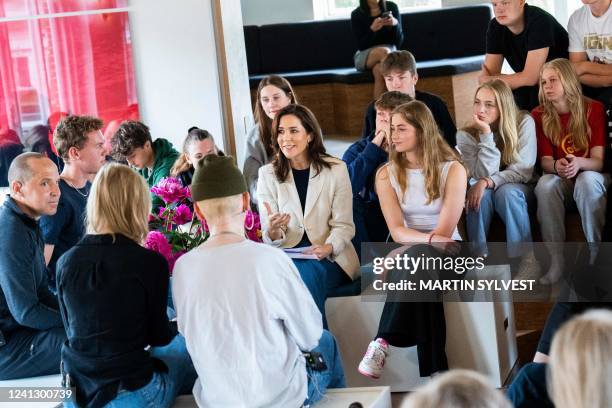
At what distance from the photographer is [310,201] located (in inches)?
175

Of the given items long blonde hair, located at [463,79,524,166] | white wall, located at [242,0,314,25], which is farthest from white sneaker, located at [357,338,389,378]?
white wall, located at [242,0,314,25]

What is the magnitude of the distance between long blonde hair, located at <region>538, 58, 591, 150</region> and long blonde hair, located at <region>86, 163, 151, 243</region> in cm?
231

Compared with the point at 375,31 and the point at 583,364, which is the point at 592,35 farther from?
the point at 583,364

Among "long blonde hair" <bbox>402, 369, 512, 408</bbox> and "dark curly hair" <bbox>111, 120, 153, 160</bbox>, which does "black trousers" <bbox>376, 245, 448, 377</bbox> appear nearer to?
"dark curly hair" <bbox>111, 120, 153, 160</bbox>

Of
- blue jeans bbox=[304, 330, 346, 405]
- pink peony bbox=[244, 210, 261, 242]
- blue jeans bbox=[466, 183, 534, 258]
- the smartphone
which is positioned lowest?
blue jeans bbox=[304, 330, 346, 405]

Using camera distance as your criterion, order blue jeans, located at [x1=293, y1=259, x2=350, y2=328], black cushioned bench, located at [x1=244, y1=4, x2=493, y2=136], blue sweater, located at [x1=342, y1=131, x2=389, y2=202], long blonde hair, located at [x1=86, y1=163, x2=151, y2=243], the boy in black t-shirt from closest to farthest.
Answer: long blonde hair, located at [x1=86, y1=163, x2=151, y2=243] < blue jeans, located at [x1=293, y1=259, x2=350, y2=328] < blue sweater, located at [x1=342, y1=131, x2=389, y2=202] < the boy in black t-shirt < black cushioned bench, located at [x1=244, y1=4, x2=493, y2=136]

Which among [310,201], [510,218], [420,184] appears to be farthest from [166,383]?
[510,218]

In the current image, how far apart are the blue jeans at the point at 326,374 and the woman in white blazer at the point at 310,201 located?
722 millimetres

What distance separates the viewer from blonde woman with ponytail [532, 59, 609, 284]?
15.2 ft

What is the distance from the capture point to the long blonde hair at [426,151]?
4.34 metres

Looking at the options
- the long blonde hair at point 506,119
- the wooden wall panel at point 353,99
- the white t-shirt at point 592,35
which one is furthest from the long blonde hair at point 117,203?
the wooden wall panel at point 353,99

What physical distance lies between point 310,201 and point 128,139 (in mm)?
1187

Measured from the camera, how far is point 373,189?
4793 millimetres

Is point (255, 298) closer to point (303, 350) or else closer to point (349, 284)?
point (303, 350)
